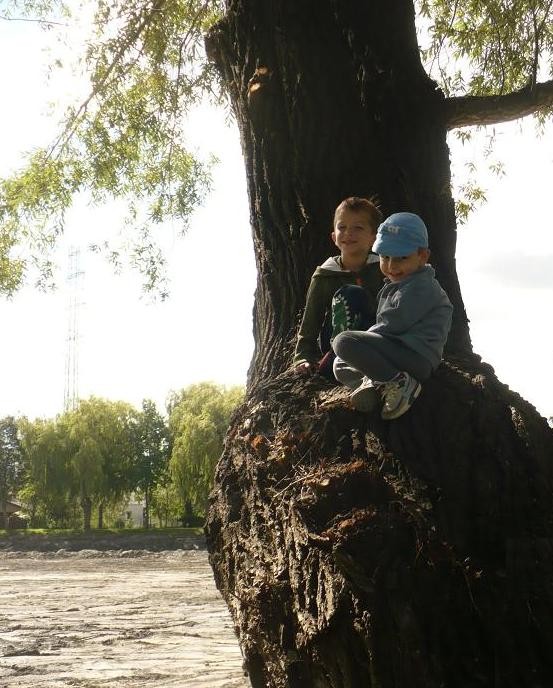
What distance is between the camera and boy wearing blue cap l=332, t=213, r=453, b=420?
2947 mm

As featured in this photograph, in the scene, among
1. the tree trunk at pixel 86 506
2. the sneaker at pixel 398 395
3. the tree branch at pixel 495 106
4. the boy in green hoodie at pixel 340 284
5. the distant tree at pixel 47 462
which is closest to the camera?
the sneaker at pixel 398 395

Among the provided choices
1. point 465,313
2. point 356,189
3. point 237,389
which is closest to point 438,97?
point 356,189

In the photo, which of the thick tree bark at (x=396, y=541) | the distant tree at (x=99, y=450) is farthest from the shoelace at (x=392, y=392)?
the distant tree at (x=99, y=450)

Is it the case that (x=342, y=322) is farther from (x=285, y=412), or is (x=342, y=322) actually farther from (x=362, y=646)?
(x=362, y=646)

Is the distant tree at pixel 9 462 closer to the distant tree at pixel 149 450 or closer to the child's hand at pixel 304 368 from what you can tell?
the distant tree at pixel 149 450

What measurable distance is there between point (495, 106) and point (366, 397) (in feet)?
6.64

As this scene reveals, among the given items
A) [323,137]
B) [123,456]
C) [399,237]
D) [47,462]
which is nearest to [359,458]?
[399,237]

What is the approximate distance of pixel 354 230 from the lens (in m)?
3.48

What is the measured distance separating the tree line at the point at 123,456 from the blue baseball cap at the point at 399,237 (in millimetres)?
33389

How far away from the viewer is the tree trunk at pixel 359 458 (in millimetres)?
2568

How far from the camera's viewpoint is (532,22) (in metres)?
5.85

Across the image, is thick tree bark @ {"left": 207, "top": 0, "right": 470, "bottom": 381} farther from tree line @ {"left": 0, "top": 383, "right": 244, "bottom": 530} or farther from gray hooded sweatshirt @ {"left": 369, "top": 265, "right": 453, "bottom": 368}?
tree line @ {"left": 0, "top": 383, "right": 244, "bottom": 530}

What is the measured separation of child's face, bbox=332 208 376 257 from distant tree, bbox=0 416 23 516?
4777cm

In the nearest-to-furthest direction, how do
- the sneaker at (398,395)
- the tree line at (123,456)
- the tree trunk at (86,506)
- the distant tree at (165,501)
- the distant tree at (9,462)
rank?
the sneaker at (398,395)
the tree line at (123,456)
the tree trunk at (86,506)
the distant tree at (165,501)
the distant tree at (9,462)
